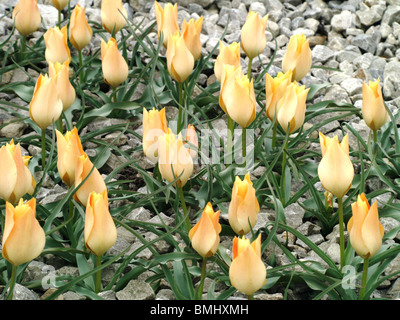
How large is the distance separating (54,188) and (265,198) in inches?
29.4

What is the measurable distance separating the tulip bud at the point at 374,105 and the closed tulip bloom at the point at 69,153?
3.27ft

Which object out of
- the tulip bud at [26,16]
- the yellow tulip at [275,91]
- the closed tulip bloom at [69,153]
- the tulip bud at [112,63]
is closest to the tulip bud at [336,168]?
the yellow tulip at [275,91]

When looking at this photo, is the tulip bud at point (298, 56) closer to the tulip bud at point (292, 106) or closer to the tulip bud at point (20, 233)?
the tulip bud at point (292, 106)

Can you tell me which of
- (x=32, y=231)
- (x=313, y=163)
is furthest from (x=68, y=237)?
(x=313, y=163)

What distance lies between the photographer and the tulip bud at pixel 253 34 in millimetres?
2748

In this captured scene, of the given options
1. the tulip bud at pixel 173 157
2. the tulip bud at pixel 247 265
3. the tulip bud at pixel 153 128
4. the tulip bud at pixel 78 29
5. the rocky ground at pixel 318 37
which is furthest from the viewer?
the rocky ground at pixel 318 37

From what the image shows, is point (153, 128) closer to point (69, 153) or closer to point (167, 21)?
point (69, 153)

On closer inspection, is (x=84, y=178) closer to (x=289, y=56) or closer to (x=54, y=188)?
(x=54, y=188)

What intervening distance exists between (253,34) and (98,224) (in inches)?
51.3

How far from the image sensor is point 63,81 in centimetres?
243

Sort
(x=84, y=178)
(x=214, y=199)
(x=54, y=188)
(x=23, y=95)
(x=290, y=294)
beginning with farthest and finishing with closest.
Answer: (x=23, y=95), (x=54, y=188), (x=214, y=199), (x=290, y=294), (x=84, y=178)

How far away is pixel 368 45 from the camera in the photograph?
3.88 metres

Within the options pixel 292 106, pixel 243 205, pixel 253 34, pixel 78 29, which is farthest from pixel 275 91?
pixel 78 29

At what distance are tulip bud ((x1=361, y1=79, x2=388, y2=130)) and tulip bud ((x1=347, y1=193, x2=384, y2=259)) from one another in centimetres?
75
